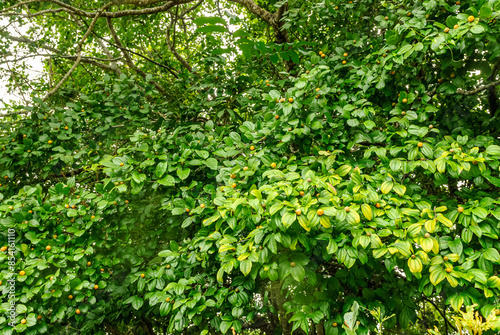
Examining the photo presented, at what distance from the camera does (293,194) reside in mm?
1598

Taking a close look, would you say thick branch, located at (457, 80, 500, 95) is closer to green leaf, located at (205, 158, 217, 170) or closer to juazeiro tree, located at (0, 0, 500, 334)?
juazeiro tree, located at (0, 0, 500, 334)

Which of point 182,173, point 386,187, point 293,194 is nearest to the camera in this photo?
point 293,194

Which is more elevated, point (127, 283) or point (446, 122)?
point (127, 283)

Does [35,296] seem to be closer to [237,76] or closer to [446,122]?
[237,76]

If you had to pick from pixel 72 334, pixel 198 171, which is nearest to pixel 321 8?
pixel 198 171

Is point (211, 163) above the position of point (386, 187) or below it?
above

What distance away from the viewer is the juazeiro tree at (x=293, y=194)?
1581 millimetres

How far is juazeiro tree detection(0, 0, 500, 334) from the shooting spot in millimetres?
1581

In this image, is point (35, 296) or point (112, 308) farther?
point (112, 308)

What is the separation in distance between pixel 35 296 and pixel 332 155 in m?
2.15

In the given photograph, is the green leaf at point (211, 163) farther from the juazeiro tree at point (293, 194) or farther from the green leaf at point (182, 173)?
the green leaf at point (182, 173)

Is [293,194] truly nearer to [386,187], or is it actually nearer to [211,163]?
[386,187]

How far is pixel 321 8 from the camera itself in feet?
9.18

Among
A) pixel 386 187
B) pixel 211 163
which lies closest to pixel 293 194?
pixel 386 187
